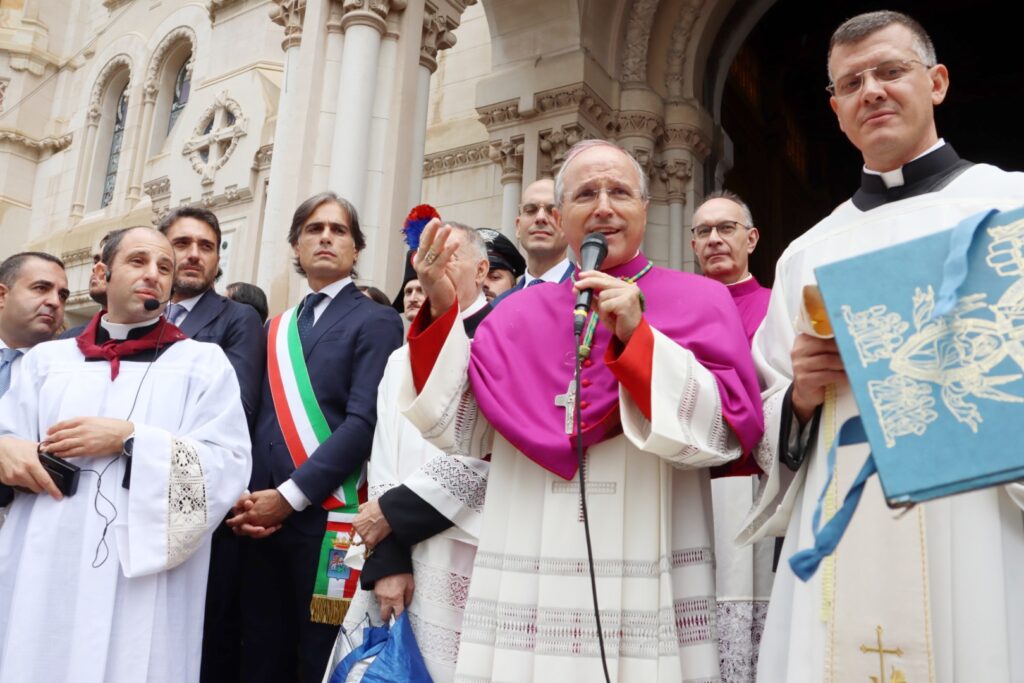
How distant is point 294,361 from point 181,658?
3.61 feet

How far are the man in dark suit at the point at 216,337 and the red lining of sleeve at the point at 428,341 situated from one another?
4.25 feet

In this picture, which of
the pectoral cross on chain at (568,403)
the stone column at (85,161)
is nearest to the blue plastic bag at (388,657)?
the pectoral cross on chain at (568,403)

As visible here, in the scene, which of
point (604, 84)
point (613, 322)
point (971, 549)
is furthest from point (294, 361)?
point (604, 84)

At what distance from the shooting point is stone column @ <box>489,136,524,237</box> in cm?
784

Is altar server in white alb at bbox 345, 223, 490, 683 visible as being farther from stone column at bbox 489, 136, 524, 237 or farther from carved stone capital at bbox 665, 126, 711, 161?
carved stone capital at bbox 665, 126, 711, 161

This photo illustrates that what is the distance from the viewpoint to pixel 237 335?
3.49m

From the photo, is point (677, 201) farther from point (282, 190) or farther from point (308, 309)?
point (308, 309)

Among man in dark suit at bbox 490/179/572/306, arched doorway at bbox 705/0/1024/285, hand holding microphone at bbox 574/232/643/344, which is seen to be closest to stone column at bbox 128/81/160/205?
arched doorway at bbox 705/0/1024/285

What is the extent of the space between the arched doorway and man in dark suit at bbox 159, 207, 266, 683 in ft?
25.8

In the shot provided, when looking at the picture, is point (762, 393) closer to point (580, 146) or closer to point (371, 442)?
point (580, 146)

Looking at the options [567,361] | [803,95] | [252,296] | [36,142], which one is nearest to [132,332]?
[567,361]

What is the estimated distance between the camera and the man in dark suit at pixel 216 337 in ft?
10.9

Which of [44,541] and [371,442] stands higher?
[371,442]

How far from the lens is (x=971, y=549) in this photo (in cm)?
158
